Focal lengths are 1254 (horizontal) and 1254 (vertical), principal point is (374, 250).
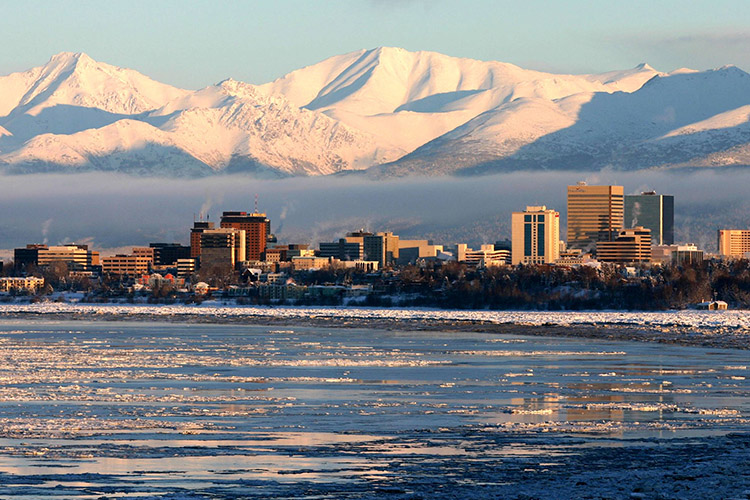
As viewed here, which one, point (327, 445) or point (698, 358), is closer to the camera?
point (327, 445)

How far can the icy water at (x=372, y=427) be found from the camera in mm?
31266

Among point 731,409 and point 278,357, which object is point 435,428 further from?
point 278,357

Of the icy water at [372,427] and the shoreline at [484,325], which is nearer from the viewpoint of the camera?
the icy water at [372,427]

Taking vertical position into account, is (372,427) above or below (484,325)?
above

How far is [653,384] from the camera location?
58375 millimetres

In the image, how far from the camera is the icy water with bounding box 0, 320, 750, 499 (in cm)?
3127

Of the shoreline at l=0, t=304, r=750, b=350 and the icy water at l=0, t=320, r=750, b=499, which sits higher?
the icy water at l=0, t=320, r=750, b=499

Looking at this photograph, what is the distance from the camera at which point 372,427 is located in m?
41.6

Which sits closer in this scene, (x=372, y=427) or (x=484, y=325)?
(x=372, y=427)

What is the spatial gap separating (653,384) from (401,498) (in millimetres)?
31446

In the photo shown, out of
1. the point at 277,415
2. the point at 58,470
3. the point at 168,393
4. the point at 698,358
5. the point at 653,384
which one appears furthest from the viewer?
the point at 698,358

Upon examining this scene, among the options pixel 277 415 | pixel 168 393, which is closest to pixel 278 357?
pixel 168 393

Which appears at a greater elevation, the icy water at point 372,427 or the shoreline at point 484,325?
the icy water at point 372,427

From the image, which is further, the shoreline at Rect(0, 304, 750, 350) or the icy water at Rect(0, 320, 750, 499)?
the shoreline at Rect(0, 304, 750, 350)
